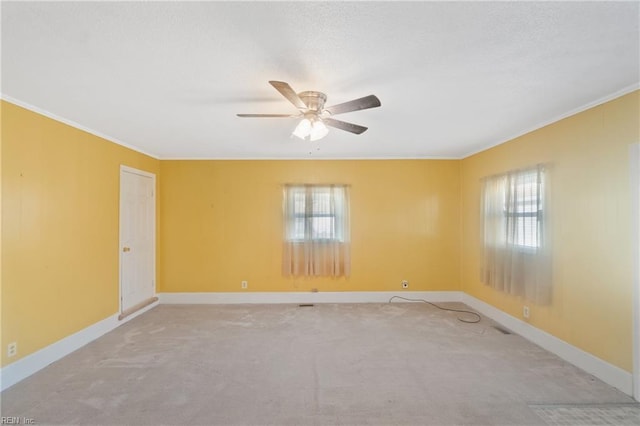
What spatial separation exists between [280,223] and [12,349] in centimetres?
315

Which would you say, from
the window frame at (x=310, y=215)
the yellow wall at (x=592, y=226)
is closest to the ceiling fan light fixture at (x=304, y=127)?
the window frame at (x=310, y=215)

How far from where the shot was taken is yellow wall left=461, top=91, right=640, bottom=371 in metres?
2.21

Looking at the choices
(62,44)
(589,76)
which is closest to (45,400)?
(62,44)

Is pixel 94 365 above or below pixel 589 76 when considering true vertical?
below

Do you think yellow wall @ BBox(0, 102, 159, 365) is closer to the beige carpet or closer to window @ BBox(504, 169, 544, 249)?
the beige carpet

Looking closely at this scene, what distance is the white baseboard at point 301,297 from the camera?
4.52 m

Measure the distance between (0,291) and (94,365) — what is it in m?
1.01

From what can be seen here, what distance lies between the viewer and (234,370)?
2.52 m

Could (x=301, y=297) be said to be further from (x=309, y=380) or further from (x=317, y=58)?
(x=317, y=58)

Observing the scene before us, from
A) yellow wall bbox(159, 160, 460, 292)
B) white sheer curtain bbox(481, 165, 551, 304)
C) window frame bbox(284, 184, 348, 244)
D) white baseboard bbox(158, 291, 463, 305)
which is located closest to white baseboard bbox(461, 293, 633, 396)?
white sheer curtain bbox(481, 165, 551, 304)

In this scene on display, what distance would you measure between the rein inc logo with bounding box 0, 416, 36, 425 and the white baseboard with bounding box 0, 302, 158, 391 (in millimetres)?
452

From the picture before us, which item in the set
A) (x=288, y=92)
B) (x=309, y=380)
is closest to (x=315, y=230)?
(x=309, y=380)

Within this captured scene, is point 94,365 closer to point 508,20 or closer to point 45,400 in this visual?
point 45,400

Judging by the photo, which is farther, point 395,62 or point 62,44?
point 395,62
